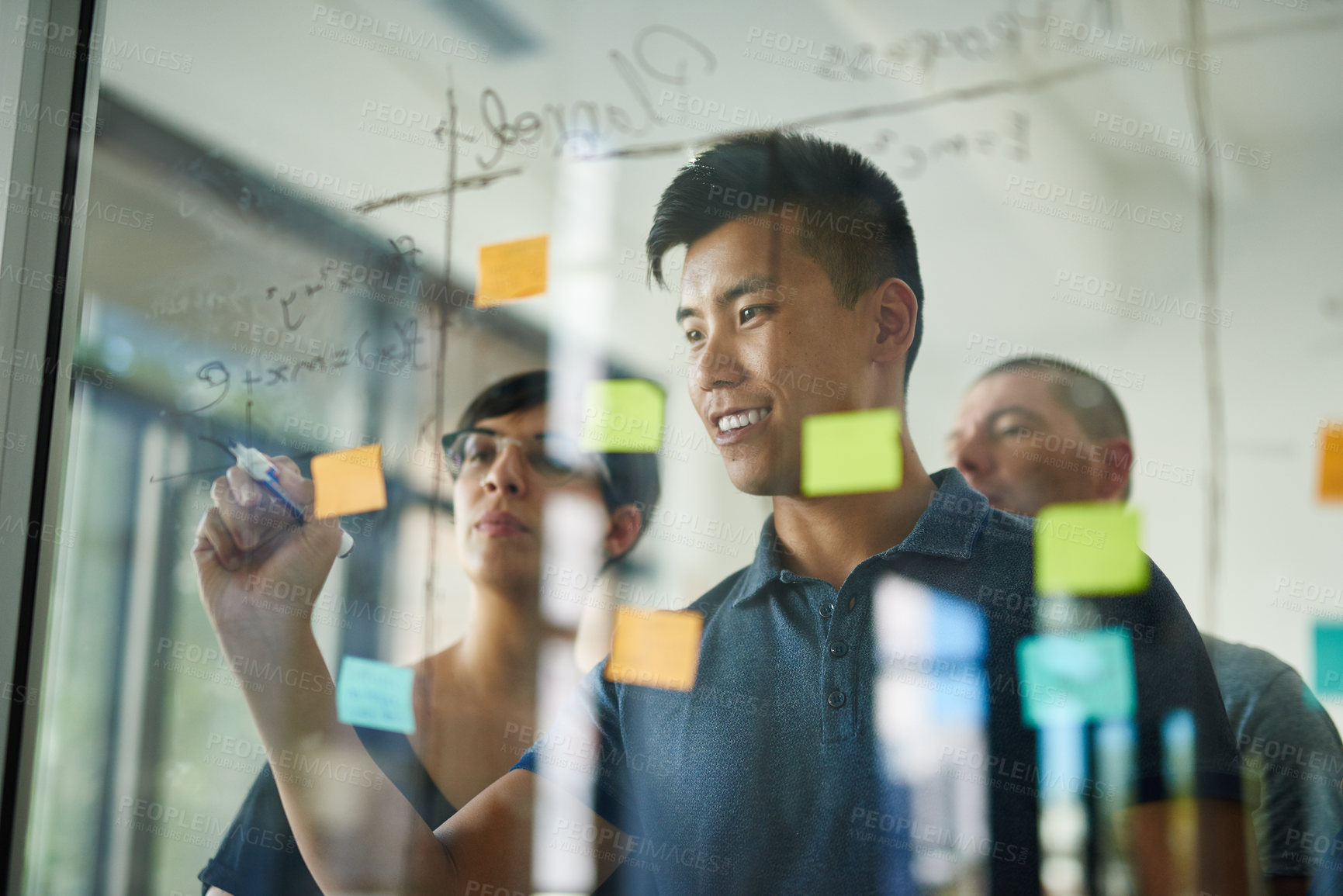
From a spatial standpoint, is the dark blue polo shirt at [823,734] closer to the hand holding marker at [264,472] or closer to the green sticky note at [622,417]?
the green sticky note at [622,417]

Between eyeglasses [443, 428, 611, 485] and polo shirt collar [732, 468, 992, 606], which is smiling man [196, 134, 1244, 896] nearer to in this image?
polo shirt collar [732, 468, 992, 606]

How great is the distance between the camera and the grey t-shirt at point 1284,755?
0.92 meters

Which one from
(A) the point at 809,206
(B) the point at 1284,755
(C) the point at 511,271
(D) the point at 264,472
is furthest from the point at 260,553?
(B) the point at 1284,755

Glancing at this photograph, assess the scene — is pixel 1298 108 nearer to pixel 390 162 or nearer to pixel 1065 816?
pixel 1065 816

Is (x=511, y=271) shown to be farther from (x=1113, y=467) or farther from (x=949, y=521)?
(x=1113, y=467)

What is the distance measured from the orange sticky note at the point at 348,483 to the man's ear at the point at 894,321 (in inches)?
27.5

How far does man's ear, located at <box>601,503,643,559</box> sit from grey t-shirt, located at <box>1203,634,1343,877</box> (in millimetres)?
654

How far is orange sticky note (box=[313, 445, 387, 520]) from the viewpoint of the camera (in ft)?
4.30

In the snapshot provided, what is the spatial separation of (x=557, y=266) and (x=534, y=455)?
252 millimetres

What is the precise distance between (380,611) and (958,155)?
37.2 inches

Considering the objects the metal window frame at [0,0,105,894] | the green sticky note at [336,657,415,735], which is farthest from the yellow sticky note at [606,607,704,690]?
the metal window frame at [0,0,105,894]

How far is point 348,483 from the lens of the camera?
1.32 meters

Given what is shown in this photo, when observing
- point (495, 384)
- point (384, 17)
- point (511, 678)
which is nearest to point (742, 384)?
point (495, 384)

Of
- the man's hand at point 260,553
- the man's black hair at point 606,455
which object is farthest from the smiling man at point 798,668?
the man's hand at point 260,553
